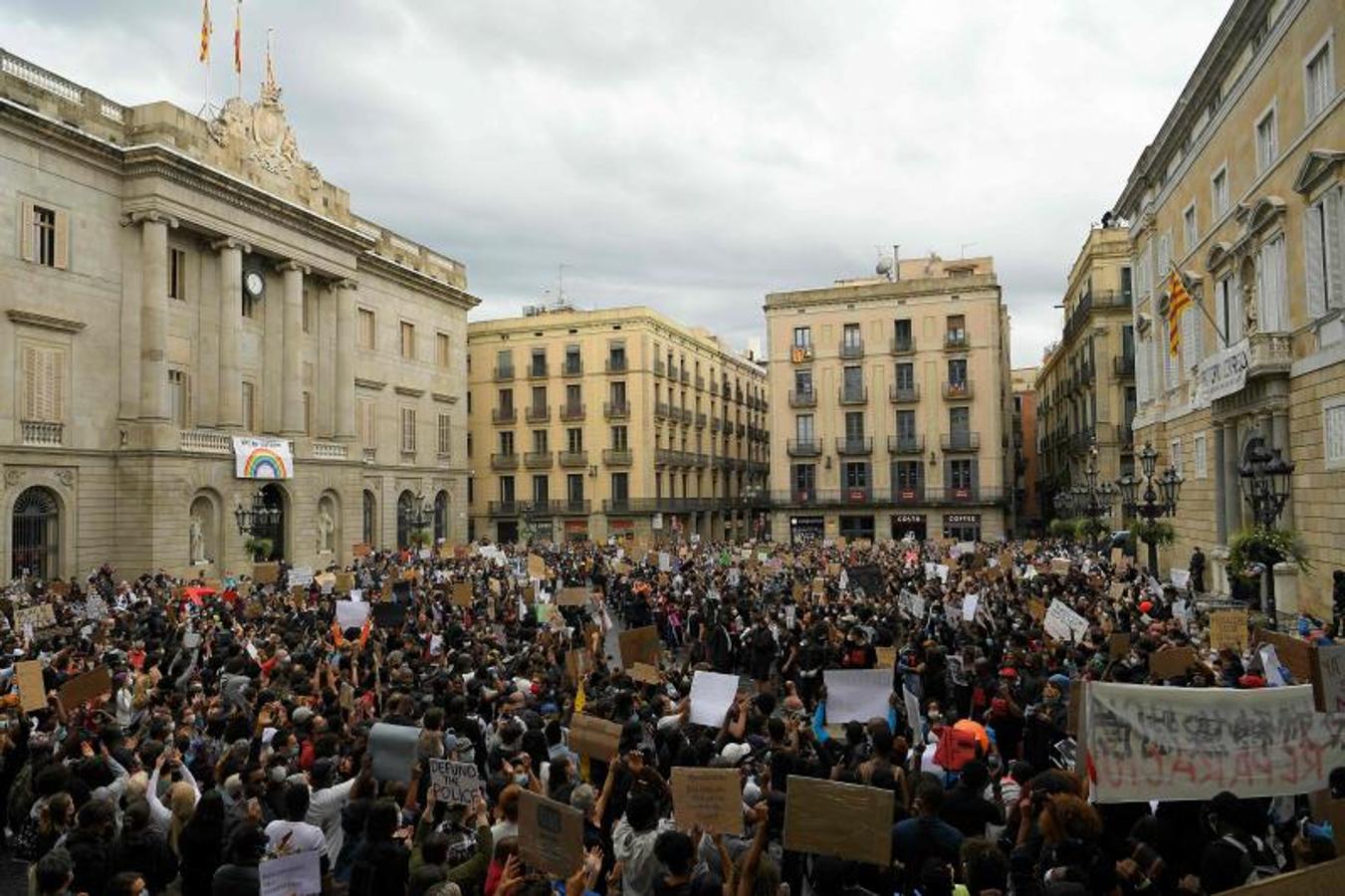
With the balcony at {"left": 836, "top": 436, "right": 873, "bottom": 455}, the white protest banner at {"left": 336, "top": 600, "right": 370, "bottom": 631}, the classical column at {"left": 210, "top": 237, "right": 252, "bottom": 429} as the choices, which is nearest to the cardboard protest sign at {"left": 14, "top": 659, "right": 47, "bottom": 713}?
the white protest banner at {"left": 336, "top": 600, "right": 370, "bottom": 631}

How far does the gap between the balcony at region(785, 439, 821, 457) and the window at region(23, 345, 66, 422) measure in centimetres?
3704

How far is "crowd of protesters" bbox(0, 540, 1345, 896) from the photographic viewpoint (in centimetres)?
532

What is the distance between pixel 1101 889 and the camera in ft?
16.4

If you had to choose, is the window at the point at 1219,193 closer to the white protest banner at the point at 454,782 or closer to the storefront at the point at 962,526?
the white protest banner at the point at 454,782

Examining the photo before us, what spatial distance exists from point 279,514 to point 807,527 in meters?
30.2

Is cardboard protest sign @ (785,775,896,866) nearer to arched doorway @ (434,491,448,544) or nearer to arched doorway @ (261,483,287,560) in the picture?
arched doorway @ (261,483,287,560)

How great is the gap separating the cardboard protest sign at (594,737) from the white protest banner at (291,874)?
215cm

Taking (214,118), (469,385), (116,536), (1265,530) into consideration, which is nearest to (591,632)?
(1265,530)

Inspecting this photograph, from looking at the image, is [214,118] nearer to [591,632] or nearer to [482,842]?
[591,632]

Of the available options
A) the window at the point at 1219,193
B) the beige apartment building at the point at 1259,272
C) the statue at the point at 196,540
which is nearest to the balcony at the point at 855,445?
the beige apartment building at the point at 1259,272

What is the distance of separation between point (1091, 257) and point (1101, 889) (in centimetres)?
4449

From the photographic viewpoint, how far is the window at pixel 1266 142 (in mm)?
20719

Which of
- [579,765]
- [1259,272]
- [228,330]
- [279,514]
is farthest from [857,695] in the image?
[279,514]

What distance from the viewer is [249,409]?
35.8 metres
